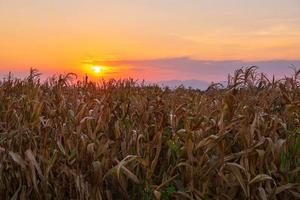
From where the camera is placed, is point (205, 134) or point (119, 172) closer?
point (119, 172)

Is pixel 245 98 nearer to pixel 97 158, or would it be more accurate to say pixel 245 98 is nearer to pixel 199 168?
pixel 199 168

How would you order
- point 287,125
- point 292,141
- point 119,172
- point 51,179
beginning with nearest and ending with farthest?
point 119,172 → point 51,179 → point 292,141 → point 287,125

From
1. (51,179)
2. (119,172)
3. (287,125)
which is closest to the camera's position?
(119,172)

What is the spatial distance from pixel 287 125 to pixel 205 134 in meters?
1.23

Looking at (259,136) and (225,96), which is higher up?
(225,96)

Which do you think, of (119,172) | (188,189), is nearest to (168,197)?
(188,189)

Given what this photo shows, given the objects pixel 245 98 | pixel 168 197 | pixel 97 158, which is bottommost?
pixel 168 197

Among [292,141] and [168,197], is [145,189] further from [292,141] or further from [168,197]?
[292,141]

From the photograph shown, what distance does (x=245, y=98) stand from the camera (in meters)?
5.94

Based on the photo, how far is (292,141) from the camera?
504 cm

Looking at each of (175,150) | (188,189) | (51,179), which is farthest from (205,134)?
(51,179)

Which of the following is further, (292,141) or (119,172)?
(292,141)

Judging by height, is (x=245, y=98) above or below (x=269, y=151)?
above

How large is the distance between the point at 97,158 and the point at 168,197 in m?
0.76
